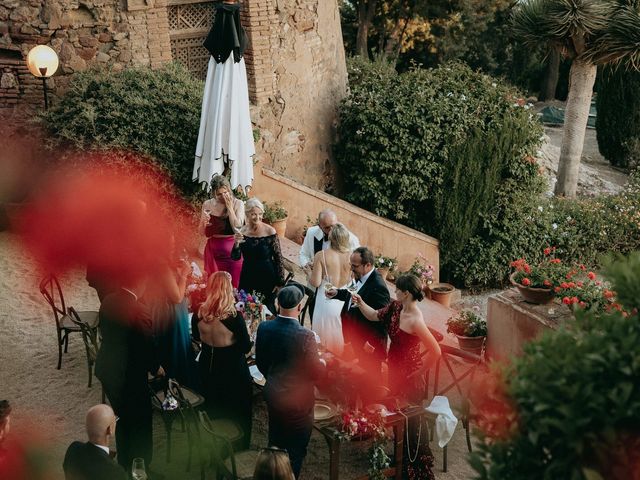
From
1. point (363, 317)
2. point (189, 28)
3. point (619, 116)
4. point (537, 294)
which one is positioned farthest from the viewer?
point (619, 116)

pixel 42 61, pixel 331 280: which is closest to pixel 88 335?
pixel 331 280

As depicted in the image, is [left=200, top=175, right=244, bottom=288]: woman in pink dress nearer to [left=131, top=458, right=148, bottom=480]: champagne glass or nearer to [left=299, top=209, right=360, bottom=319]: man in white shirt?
[left=299, top=209, right=360, bottom=319]: man in white shirt

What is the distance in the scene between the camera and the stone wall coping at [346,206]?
1210cm

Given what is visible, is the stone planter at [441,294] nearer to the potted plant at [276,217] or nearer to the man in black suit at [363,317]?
the potted plant at [276,217]

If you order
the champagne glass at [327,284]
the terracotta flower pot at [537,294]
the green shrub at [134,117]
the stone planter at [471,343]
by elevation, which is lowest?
the stone planter at [471,343]

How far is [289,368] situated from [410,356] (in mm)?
1246

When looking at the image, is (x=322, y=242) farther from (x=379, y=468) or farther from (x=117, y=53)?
(x=117, y=53)

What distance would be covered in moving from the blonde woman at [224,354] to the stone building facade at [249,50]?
6.90 m

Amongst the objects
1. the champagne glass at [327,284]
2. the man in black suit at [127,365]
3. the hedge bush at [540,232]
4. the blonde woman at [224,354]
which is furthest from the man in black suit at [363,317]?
the hedge bush at [540,232]

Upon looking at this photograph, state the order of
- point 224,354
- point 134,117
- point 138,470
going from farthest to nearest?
point 134,117
point 224,354
point 138,470

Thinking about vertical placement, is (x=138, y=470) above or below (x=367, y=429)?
above

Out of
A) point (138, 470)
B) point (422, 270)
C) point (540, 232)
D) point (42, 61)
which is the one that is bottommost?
point (540, 232)

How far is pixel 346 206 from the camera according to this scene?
12484 millimetres

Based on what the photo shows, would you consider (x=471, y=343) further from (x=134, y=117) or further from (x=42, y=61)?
(x=42, y=61)
